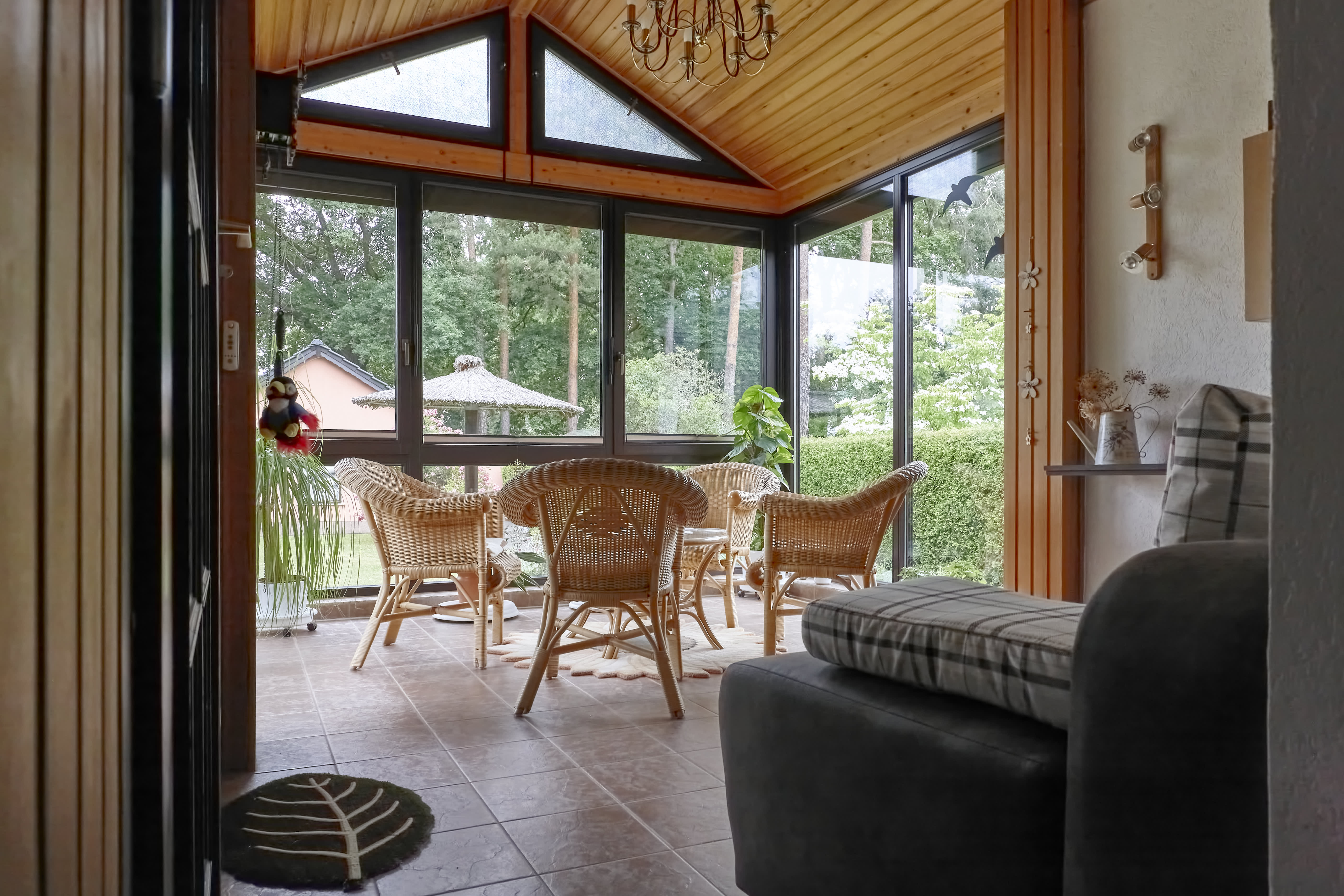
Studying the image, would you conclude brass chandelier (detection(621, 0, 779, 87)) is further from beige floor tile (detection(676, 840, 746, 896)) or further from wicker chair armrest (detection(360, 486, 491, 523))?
beige floor tile (detection(676, 840, 746, 896))

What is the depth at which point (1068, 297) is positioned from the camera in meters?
4.06

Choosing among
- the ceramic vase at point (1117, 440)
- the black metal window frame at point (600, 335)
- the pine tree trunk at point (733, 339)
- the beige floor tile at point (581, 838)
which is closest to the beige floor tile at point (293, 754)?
the beige floor tile at point (581, 838)

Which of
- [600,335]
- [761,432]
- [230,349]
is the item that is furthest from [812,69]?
[230,349]

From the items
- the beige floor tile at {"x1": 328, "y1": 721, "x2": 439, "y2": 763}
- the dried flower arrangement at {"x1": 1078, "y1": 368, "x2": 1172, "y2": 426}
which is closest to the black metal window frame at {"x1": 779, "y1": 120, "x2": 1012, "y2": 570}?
the dried flower arrangement at {"x1": 1078, "y1": 368, "x2": 1172, "y2": 426}

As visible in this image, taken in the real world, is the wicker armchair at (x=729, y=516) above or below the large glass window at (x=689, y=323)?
below

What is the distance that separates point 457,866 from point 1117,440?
9.23ft

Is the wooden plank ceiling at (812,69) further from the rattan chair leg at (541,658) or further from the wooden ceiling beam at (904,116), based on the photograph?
the rattan chair leg at (541,658)

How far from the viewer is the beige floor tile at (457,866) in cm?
A: 192

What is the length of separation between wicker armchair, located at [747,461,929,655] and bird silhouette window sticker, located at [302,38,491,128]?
3379mm

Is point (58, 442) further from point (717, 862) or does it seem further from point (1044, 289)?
point (1044, 289)

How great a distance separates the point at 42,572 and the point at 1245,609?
2.86 ft

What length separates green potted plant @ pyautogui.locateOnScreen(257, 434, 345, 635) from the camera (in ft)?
13.9

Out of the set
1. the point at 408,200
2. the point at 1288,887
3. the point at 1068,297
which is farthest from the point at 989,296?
the point at 1288,887

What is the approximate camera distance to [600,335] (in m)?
6.30
